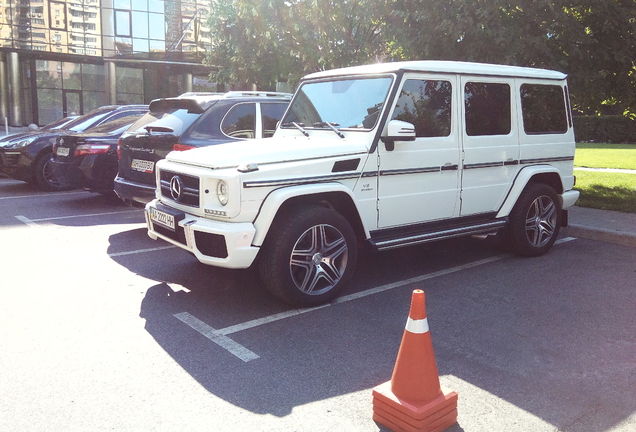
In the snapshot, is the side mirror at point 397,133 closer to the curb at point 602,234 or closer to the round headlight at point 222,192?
the round headlight at point 222,192

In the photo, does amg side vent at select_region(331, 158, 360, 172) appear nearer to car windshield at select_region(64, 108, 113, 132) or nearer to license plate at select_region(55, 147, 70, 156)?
license plate at select_region(55, 147, 70, 156)

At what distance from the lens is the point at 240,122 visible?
25.1 feet

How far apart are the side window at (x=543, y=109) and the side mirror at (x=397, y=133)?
2.01 metres

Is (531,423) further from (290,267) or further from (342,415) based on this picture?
(290,267)

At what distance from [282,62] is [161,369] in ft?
52.0

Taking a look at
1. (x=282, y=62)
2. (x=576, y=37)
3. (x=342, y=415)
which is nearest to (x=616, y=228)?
(x=576, y=37)

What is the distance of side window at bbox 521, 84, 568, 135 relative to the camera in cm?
668

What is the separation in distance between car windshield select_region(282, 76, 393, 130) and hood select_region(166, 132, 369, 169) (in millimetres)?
264

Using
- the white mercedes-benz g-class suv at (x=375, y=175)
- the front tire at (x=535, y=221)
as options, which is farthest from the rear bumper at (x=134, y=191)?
the front tire at (x=535, y=221)

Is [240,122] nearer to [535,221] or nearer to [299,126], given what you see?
[299,126]

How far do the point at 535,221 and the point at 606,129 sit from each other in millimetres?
31543

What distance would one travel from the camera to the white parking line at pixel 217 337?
4117 millimetres

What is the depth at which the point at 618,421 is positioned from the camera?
129 inches

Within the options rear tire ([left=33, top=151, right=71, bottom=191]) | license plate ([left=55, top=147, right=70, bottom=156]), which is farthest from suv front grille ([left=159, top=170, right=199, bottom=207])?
rear tire ([left=33, top=151, right=71, bottom=191])
